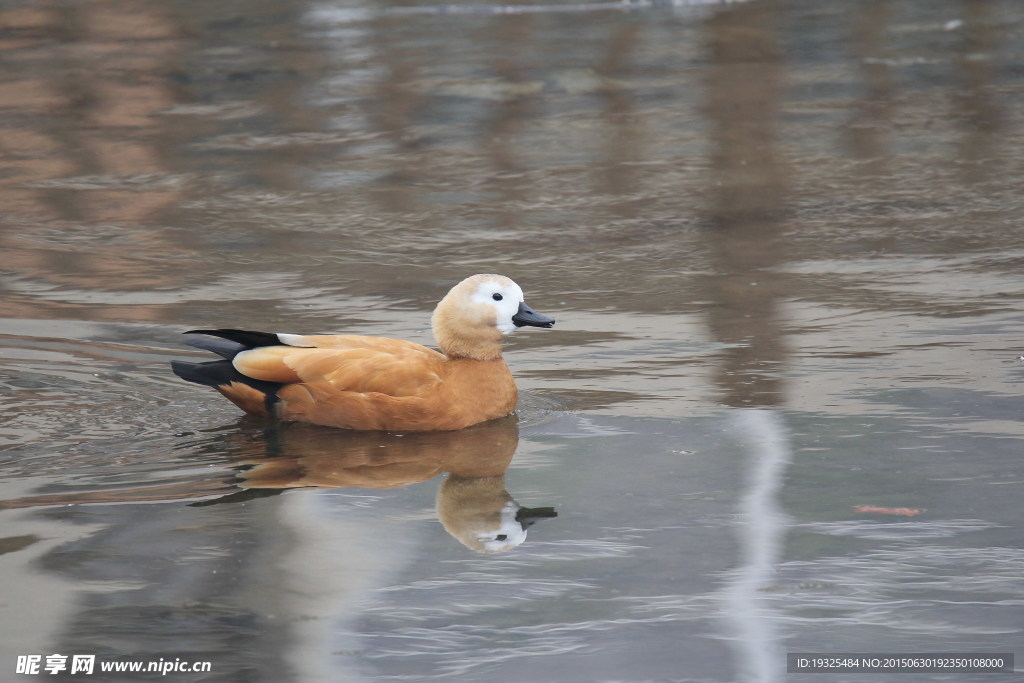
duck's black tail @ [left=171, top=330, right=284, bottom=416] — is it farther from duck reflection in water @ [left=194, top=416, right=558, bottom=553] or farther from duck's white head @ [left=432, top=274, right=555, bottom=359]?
duck's white head @ [left=432, top=274, right=555, bottom=359]

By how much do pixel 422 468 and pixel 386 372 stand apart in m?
0.56

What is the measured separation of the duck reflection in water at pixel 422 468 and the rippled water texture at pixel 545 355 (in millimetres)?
22

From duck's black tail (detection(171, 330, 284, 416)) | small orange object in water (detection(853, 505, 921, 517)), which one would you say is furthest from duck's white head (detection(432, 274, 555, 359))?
small orange object in water (detection(853, 505, 921, 517))

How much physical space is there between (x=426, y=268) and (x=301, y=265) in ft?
2.44

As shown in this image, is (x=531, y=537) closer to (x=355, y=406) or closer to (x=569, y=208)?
(x=355, y=406)

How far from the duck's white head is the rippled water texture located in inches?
14.7

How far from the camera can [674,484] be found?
18.0ft

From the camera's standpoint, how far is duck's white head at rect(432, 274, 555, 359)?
6.42m

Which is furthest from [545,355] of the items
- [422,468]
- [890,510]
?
[890,510]

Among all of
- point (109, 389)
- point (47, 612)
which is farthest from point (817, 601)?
point (109, 389)

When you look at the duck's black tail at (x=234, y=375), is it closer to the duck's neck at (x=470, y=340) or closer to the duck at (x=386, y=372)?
the duck at (x=386, y=372)

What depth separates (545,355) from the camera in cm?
735

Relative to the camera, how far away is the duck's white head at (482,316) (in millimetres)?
6418

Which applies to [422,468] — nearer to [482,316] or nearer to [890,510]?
[482,316]
